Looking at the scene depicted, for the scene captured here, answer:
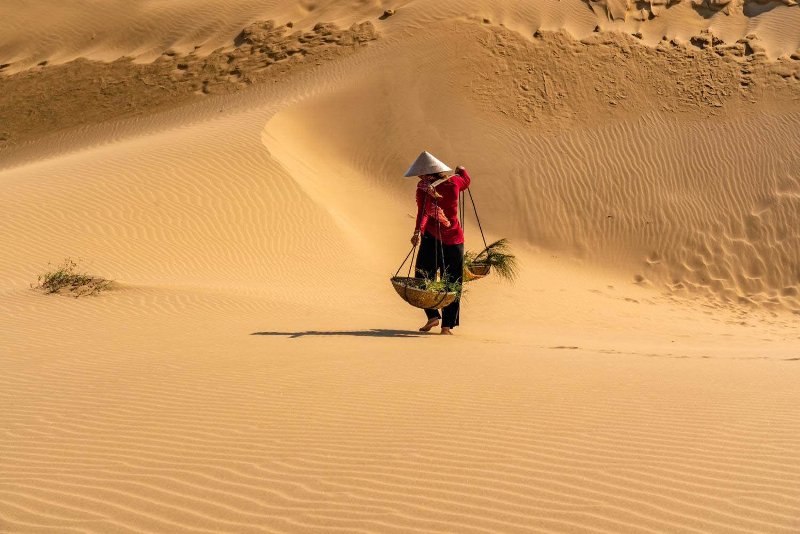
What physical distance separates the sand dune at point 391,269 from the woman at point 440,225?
0.84m

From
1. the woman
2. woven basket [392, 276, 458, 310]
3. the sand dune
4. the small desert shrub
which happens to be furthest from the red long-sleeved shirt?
the small desert shrub

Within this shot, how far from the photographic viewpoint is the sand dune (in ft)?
14.5

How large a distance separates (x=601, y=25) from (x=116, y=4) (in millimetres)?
20432

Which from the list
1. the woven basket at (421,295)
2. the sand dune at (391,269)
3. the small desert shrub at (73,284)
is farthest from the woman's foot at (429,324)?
the small desert shrub at (73,284)

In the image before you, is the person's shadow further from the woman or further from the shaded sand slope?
the shaded sand slope

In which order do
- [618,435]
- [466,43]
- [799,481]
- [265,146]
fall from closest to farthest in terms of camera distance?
[799,481]
[618,435]
[265,146]
[466,43]

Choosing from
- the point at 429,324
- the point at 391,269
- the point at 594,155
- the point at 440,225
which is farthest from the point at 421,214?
the point at 594,155

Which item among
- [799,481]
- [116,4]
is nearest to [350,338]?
[799,481]

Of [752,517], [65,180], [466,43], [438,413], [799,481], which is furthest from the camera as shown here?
[466,43]

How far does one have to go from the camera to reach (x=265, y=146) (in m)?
21.6

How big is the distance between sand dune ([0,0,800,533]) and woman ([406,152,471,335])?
0.84 metres

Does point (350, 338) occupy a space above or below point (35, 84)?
below

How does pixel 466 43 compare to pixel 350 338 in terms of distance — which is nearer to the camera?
pixel 350 338

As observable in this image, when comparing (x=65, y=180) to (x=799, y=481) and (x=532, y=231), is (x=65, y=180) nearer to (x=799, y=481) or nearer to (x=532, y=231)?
(x=532, y=231)
